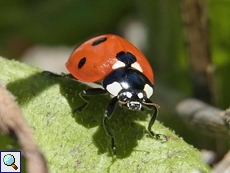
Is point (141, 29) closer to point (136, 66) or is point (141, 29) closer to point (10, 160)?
point (136, 66)

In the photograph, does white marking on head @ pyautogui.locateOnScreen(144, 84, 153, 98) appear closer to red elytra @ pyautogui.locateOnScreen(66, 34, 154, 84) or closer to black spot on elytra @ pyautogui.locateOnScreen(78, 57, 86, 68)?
red elytra @ pyautogui.locateOnScreen(66, 34, 154, 84)

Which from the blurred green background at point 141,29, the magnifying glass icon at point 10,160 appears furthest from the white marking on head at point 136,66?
the blurred green background at point 141,29

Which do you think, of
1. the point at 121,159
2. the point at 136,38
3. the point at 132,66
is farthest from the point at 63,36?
the point at 121,159

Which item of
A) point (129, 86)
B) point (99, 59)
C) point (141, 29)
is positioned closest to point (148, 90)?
point (129, 86)

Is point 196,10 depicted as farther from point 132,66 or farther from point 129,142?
point 129,142

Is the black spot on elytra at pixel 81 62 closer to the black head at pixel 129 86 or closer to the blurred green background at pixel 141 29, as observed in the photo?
the black head at pixel 129 86
